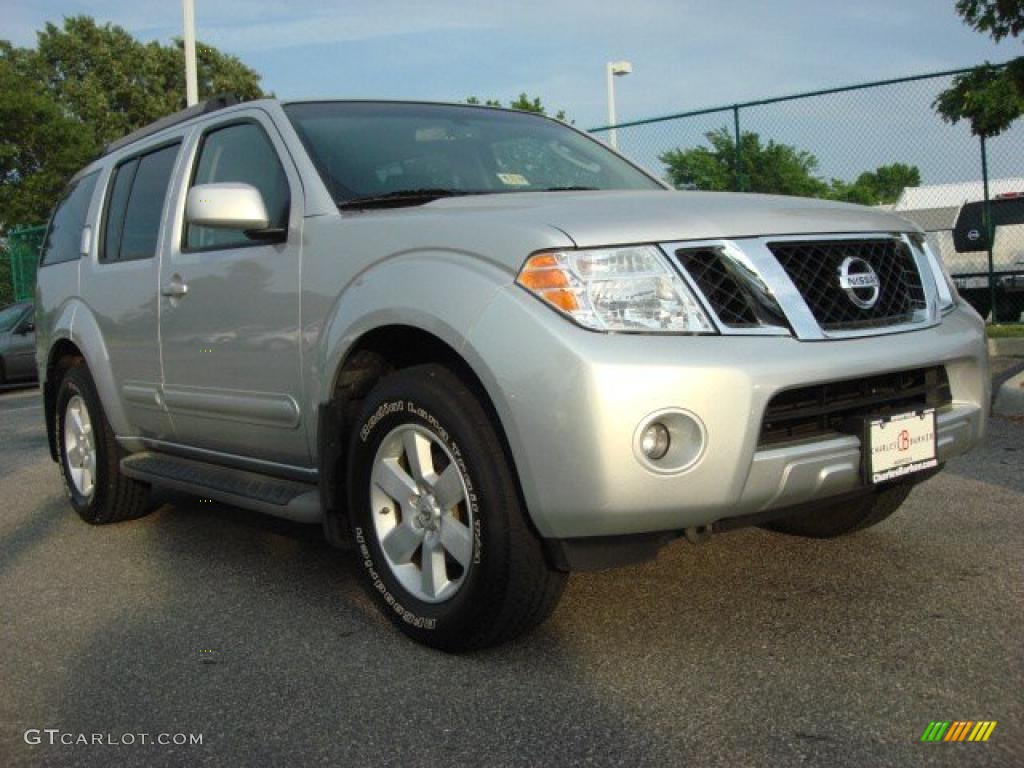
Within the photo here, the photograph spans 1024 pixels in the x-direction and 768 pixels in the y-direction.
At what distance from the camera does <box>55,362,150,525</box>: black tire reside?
5250 mm

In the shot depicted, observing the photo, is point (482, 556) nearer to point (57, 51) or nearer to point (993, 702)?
point (993, 702)

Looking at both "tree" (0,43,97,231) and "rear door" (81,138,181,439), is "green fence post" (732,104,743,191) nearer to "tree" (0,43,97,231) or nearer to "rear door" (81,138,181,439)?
"rear door" (81,138,181,439)

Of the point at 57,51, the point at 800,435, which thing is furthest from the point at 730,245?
the point at 57,51

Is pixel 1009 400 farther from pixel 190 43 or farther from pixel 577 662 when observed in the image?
pixel 190 43

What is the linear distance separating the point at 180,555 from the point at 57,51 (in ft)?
144

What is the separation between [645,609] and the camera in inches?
138

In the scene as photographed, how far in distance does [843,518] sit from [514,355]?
185 cm

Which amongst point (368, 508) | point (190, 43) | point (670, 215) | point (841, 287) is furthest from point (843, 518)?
point (190, 43)

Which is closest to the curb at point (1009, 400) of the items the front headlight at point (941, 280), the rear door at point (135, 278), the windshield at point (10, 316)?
the front headlight at point (941, 280)

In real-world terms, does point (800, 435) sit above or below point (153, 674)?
above

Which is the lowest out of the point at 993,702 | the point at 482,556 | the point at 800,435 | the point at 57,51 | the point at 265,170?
the point at 993,702

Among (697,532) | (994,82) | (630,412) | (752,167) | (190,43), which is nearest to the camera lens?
(630,412)

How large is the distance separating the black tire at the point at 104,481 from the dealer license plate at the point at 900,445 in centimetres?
355

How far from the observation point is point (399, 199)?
375cm
